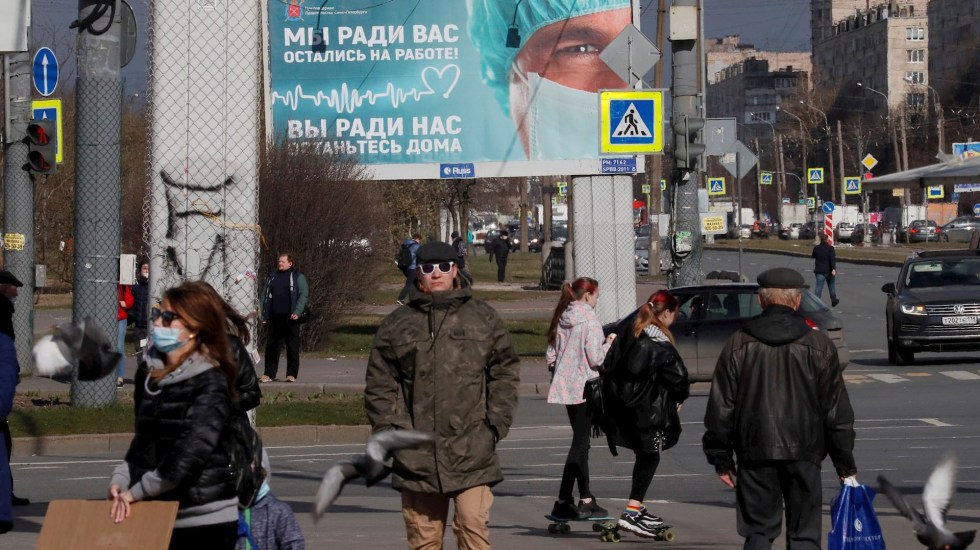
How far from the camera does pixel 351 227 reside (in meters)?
25.6

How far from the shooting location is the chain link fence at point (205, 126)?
26.5 ft

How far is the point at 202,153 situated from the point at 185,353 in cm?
299

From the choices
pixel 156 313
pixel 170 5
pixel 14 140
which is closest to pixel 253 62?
Result: pixel 170 5

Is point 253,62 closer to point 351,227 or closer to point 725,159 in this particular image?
point 351,227

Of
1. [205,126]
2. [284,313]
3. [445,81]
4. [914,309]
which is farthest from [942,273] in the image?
[205,126]

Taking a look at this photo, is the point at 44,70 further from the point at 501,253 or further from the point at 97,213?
the point at 501,253

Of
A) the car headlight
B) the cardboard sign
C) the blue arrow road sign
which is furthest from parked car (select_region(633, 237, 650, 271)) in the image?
the cardboard sign

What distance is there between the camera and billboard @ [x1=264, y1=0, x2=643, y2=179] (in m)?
27.1

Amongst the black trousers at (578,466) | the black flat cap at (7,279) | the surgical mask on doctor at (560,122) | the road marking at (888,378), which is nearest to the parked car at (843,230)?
the surgical mask on doctor at (560,122)

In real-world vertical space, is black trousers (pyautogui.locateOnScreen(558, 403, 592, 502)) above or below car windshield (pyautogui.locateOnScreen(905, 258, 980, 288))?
below

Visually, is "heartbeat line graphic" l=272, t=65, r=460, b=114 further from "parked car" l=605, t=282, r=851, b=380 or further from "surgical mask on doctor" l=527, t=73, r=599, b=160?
"parked car" l=605, t=282, r=851, b=380

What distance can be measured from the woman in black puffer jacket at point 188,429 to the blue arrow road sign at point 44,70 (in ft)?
59.9

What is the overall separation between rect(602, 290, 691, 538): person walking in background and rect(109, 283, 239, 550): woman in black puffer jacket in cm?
415

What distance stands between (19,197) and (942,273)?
565 inches
